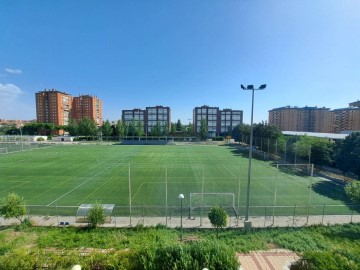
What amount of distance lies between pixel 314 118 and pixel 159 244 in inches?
5101

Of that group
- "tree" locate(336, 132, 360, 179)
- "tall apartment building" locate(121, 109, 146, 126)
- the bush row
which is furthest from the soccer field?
"tall apartment building" locate(121, 109, 146, 126)

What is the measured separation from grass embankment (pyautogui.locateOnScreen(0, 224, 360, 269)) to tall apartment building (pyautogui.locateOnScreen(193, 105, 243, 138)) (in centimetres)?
9606

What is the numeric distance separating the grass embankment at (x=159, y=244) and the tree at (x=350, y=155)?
605 inches

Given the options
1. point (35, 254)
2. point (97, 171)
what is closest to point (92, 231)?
point (35, 254)

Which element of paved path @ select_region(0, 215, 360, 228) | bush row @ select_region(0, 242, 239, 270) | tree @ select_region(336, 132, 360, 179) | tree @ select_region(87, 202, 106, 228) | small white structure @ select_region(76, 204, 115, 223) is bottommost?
paved path @ select_region(0, 215, 360, 228)

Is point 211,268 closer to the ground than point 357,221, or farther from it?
farther from it

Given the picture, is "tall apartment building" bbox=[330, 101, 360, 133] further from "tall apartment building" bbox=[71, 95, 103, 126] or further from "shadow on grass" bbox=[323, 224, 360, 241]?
"tall apartment building" bbox=[71, 95, 103, 126]

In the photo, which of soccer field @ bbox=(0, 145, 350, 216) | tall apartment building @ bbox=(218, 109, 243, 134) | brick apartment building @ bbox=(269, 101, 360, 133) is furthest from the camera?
tall apartment building @ bbox=(218, 109, 243, 134)

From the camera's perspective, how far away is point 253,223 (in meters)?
13.6

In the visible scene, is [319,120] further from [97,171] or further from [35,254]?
[35,254]

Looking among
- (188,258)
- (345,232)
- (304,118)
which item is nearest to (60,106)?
(188,258)

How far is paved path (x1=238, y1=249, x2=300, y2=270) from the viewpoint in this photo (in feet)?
30.4

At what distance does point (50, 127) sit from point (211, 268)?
10196cm

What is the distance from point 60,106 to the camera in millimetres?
110438
